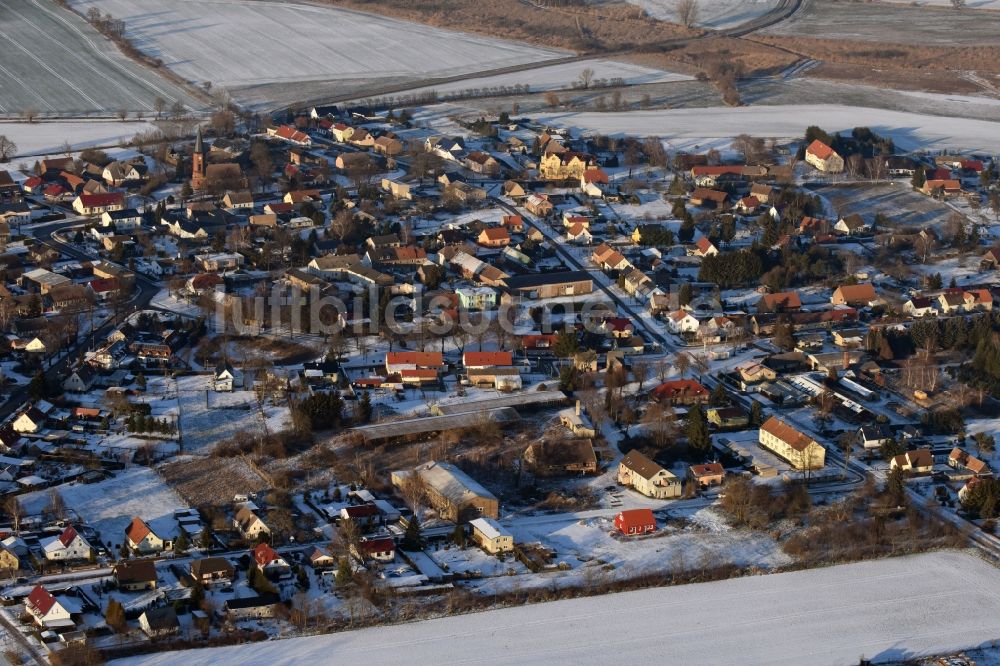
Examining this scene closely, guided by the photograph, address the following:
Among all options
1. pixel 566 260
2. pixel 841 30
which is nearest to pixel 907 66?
pixel 841 30

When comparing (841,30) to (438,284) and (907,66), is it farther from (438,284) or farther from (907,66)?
(438,284)

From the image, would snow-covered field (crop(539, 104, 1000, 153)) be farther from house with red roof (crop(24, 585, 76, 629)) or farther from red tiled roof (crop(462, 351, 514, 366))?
house with red roof (crop(24, 585, 76, 629))

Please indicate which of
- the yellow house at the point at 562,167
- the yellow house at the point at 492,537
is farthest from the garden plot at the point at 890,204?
the yellow house at the point at 492,537

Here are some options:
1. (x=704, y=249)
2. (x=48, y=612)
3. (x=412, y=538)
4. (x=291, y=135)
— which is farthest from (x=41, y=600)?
(x=291, y=135)

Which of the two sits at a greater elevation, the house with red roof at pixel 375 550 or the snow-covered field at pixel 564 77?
the snow-covered field at pixel 564 77

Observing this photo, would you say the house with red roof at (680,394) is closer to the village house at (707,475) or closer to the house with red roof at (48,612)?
the village house at (707,475)


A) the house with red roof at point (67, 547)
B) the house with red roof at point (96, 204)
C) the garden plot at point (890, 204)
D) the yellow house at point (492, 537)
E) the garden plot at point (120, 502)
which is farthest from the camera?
the garden plot at point (890, 204)

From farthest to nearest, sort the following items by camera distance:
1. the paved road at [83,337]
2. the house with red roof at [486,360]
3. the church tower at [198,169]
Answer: the church tower at [198,169]
the house with red roof at [486,360]
the paved road at [83,337]

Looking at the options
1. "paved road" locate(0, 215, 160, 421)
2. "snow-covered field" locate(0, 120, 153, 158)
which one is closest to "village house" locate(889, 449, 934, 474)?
"paved road" locate(0, 215, 160, 421)
